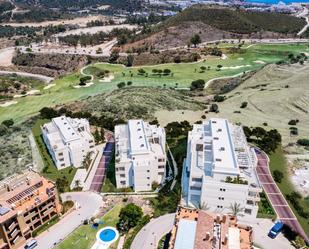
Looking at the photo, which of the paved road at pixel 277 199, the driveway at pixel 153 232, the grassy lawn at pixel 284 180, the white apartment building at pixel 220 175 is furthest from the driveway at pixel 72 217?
the grassy lawn at pixel 284 180

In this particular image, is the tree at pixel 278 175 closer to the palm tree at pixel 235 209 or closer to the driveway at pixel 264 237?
the driveway at pixel 264 237

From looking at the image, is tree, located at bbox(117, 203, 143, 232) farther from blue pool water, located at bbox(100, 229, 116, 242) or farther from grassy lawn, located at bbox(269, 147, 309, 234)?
grassy lawn, located at bbox(269, 147, 309, 234)

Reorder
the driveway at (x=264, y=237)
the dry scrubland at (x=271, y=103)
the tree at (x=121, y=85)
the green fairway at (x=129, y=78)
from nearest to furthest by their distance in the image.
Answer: the driveway at (x=264, y=237) → the dry scrubland at (x=271, y=103) → the green fairway at (x=129, y=78) → the tree at (x=121, y=85)

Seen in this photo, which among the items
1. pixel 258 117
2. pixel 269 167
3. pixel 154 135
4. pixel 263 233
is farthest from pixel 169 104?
pixel 263 233

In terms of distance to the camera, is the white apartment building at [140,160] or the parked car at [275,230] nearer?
the parked car at [275,230]

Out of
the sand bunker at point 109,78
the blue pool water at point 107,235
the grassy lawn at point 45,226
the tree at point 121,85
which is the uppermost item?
the tree at point 121,85

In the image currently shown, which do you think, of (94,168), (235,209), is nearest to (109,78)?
(94,168)

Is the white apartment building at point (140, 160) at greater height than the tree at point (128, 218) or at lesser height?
greater

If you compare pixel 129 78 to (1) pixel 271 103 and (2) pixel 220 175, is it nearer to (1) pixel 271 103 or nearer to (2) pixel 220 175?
(1) pixel 271 103
